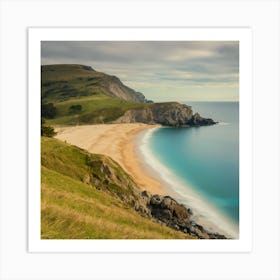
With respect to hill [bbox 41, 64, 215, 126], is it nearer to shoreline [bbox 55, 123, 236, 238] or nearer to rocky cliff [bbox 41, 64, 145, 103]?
rocky cliff [bbox 41, 64, 145, 103]

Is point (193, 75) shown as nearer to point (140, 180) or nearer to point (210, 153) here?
point (210, 153)

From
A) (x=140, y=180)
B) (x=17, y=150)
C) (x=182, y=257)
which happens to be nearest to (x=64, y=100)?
(x=17, y=150)

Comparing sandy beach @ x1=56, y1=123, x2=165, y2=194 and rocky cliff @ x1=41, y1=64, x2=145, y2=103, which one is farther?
sandy beach @ x1=56, y1=123, x2=165, y2=194

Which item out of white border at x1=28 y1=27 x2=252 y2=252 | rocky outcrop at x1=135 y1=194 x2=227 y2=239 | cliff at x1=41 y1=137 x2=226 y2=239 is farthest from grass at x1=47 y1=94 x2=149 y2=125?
rocky outcrop at x1=135 y1=194 x2=227 y2=239

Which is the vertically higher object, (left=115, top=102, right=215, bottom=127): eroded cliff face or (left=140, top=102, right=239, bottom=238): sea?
(left=115, top=102, right=215, bottom=127): eroded cliff face

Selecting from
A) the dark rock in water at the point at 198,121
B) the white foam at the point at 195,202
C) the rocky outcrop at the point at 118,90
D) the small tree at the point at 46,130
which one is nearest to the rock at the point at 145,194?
the white foam at the point at 195,202

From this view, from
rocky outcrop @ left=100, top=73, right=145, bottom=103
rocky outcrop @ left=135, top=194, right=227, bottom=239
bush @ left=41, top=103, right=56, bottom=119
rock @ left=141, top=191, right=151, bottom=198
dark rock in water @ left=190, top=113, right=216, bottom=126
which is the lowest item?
rocky outcrop @ left=135, top=194, right=227, bottom=239

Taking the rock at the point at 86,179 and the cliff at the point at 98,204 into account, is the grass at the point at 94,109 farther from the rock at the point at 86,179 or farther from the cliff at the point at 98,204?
the rock at the point at 86,179

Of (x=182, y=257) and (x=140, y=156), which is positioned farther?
(x=140, y=156)
